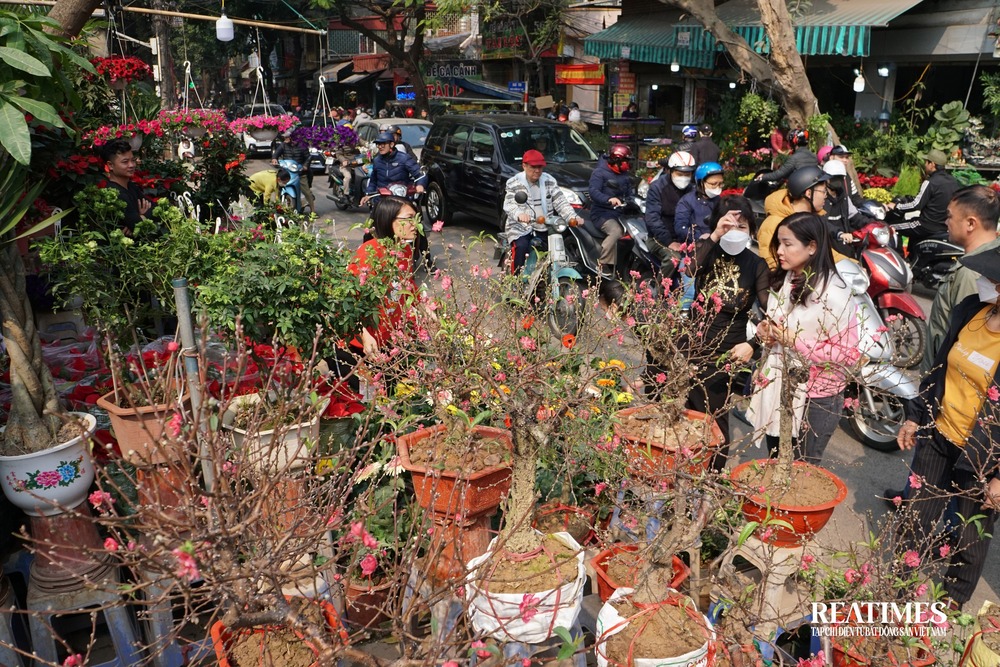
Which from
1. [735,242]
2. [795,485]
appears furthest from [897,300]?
[795,485]

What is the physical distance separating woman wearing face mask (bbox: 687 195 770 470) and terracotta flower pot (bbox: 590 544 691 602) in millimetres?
1211

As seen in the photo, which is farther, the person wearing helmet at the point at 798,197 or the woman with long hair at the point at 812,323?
the person wearing helmet at the point at 798,197

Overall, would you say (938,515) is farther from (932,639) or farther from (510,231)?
(510,231)

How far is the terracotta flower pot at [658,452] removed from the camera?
2.91 meters

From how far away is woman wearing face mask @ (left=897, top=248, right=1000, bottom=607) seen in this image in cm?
317

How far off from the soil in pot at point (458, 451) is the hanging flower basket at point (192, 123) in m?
4.92

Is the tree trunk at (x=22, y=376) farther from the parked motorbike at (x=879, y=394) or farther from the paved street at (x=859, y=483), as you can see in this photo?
the parked motorbike at (x=879, y=394)

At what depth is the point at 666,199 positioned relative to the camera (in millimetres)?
7531

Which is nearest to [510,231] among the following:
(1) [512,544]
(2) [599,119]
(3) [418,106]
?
(1) [512,544]

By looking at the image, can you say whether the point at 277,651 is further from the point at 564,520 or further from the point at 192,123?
the point at 192,123

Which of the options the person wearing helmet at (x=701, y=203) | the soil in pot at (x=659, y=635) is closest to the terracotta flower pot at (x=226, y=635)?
the soil in pot at (x=659, y=635)

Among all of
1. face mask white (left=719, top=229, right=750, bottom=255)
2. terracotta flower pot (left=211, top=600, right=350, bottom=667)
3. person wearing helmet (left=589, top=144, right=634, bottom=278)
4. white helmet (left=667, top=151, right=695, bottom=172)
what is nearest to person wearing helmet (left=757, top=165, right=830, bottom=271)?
face mask white (left=719, top=229, right=750, bottom=255)

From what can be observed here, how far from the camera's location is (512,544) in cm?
292

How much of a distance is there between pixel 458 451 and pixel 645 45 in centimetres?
1483
